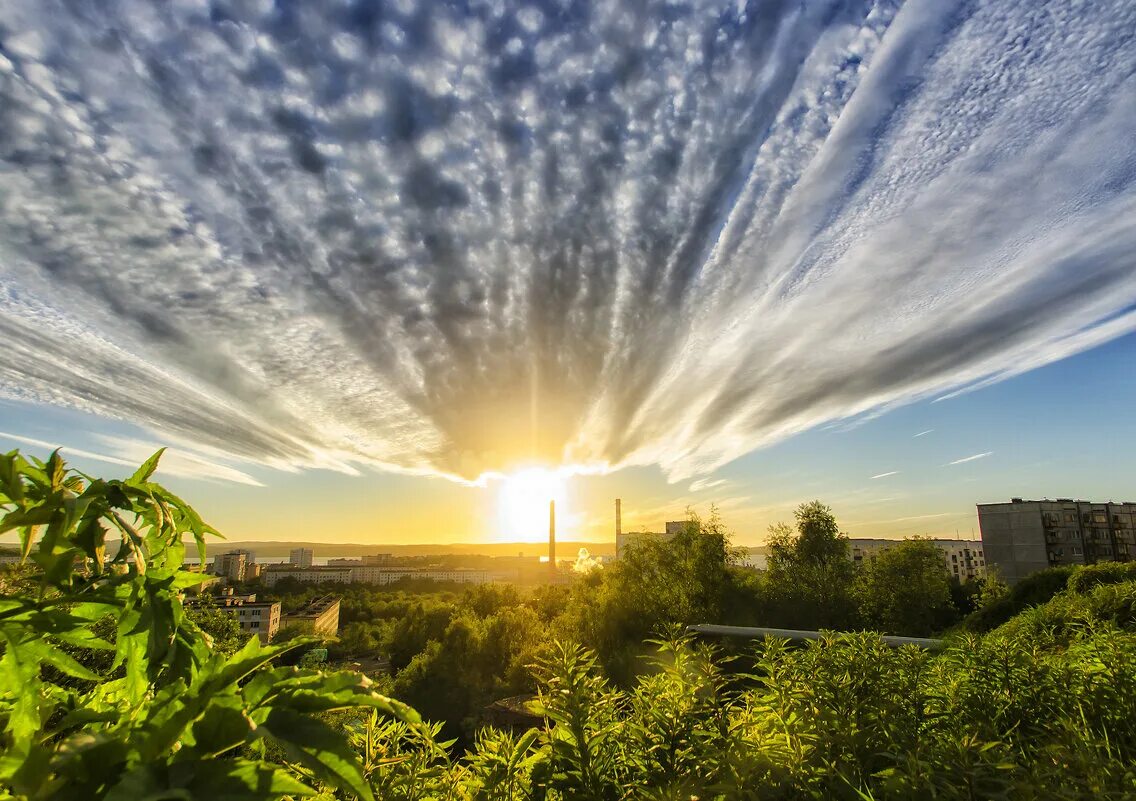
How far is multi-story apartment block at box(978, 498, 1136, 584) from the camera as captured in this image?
49.2 metres

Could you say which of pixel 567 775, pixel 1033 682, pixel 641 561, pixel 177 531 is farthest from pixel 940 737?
pixel 641 561

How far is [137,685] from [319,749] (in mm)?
405

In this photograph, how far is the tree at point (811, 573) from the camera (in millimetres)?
21359

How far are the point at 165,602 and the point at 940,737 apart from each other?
1.58m

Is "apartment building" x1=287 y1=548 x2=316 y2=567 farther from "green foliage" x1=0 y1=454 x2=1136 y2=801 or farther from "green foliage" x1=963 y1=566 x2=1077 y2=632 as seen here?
"green foliage" x1=0 y1=454 x2=1136 y2=801

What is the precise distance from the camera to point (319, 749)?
0.64 meters

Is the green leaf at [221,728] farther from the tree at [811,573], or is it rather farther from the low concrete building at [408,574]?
the low concrete building at [408,574]

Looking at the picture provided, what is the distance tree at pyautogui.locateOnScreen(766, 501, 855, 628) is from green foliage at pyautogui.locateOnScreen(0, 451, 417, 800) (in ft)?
71.8

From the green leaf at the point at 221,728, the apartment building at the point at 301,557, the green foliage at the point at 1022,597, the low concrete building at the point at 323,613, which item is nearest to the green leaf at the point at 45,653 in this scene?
the green leaf at the point at 221,728

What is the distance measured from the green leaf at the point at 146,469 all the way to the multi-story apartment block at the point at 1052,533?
190 ft

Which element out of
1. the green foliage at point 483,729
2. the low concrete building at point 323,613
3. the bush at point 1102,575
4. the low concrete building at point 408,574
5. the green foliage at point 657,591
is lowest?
the low concrete building at point 408,574

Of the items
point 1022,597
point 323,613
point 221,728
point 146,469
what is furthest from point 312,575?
point 221,728

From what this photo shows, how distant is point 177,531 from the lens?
959 mm

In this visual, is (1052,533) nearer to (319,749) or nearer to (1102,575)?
(1102,575)
